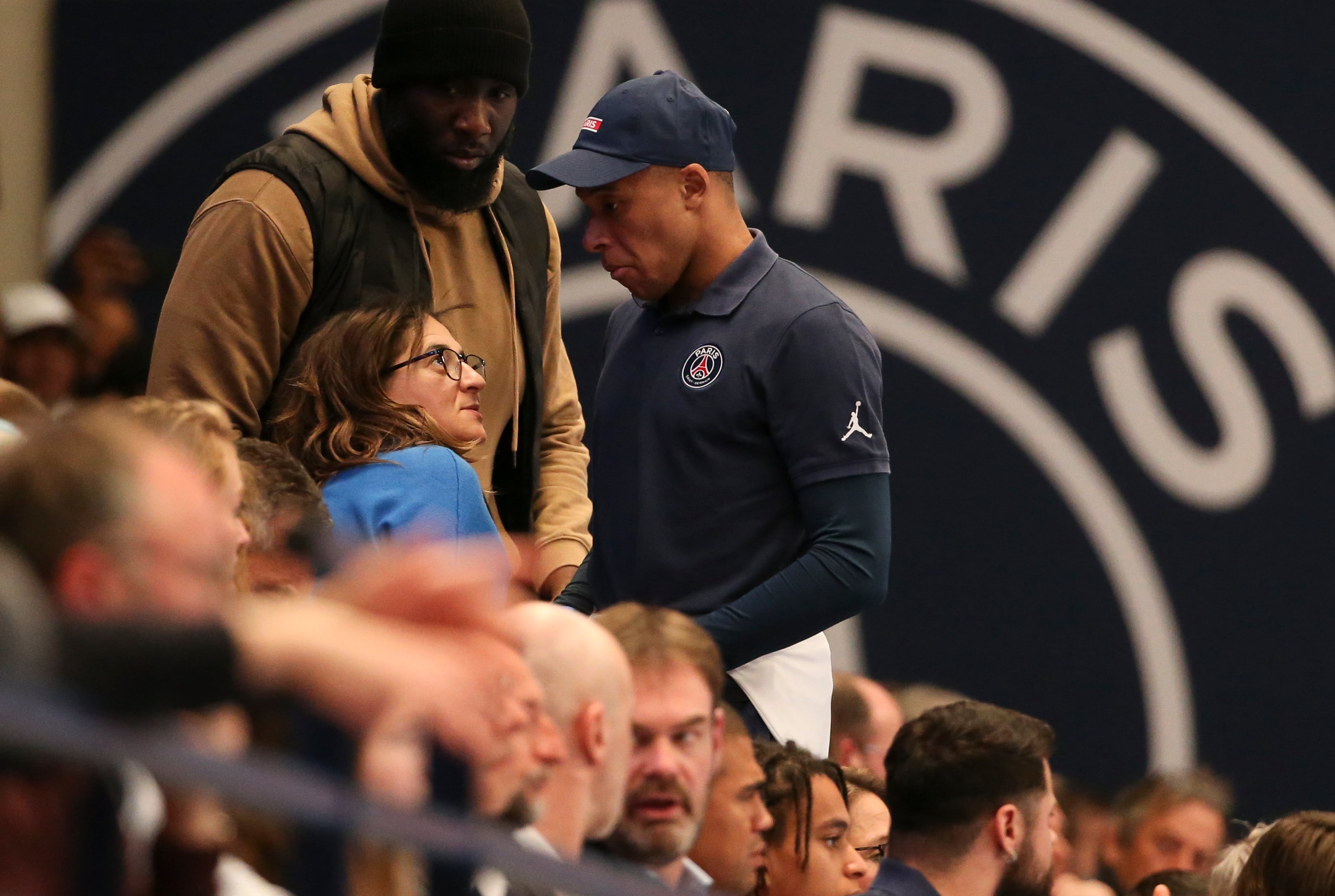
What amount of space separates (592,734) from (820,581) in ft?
2.88

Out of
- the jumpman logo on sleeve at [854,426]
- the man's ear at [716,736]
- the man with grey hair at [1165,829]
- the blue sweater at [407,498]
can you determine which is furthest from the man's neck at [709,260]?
the man with grey hair at [1165,829]

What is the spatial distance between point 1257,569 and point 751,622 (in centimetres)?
377

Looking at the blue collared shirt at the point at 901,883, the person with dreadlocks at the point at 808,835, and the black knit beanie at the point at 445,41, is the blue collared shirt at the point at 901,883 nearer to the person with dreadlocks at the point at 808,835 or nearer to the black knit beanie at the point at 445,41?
the person with dreadlocks at the point at 808,835

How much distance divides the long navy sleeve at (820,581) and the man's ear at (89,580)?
1565mm

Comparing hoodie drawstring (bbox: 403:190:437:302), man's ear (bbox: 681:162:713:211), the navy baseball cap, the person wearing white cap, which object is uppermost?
the navy baseball cap

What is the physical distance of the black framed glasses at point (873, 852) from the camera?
3371 millimetres

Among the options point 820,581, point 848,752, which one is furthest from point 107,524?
point 848,752

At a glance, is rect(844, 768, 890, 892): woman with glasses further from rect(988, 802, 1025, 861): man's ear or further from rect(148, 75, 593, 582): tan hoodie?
rect(148, 75, 593, 582): tan hoodie

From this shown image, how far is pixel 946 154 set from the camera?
20.0ft

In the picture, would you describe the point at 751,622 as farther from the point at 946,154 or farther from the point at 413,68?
the point at 946,154

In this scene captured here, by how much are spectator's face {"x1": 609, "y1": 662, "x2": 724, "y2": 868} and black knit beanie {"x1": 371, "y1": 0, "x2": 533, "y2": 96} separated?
117 centimetres

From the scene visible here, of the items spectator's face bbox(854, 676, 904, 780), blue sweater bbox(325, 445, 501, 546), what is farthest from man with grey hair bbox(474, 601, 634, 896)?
spectator's face bbox(854, 676, 904, 780)

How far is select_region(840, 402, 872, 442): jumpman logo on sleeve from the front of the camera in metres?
2.79

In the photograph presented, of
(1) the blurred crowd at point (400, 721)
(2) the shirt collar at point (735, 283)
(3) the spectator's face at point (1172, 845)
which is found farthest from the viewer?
(3) the spectator's face at point (1172, 845)
